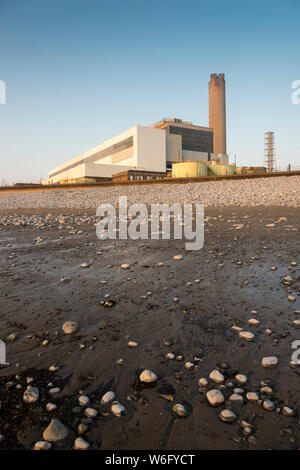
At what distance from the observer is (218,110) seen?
94.2 metres

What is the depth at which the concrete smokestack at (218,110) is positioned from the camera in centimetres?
8781

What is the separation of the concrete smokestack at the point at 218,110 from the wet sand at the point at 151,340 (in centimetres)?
8955

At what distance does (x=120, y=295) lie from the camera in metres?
3.79

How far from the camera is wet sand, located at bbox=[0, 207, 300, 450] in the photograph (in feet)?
5.51

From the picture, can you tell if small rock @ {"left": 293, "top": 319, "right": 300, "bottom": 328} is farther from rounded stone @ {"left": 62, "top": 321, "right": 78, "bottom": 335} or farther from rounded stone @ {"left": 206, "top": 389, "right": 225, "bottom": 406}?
rounded stone @ {"left": 62, "top": 321, "right": 78, "bottom": 335}

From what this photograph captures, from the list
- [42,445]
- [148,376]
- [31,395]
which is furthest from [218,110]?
[42,445]

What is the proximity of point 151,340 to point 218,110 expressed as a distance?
10542 centimetres

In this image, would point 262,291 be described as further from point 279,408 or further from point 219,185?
point 219,185

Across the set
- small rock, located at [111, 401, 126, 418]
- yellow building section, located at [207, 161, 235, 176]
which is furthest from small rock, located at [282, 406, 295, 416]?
yellow building section, located at [207, 161, 235, 176]

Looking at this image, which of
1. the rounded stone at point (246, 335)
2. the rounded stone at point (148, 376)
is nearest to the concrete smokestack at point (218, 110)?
the rounded stone at point (246, 335)

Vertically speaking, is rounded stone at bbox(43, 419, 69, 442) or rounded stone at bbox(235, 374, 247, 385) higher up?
rounded stone at bbox(235, 374, 247, 385)

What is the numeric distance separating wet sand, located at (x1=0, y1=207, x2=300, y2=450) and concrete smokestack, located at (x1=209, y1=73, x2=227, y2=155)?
3525 inches

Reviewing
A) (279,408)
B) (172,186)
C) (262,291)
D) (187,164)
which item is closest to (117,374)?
(279,408)

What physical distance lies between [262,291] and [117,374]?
2.46 metres
